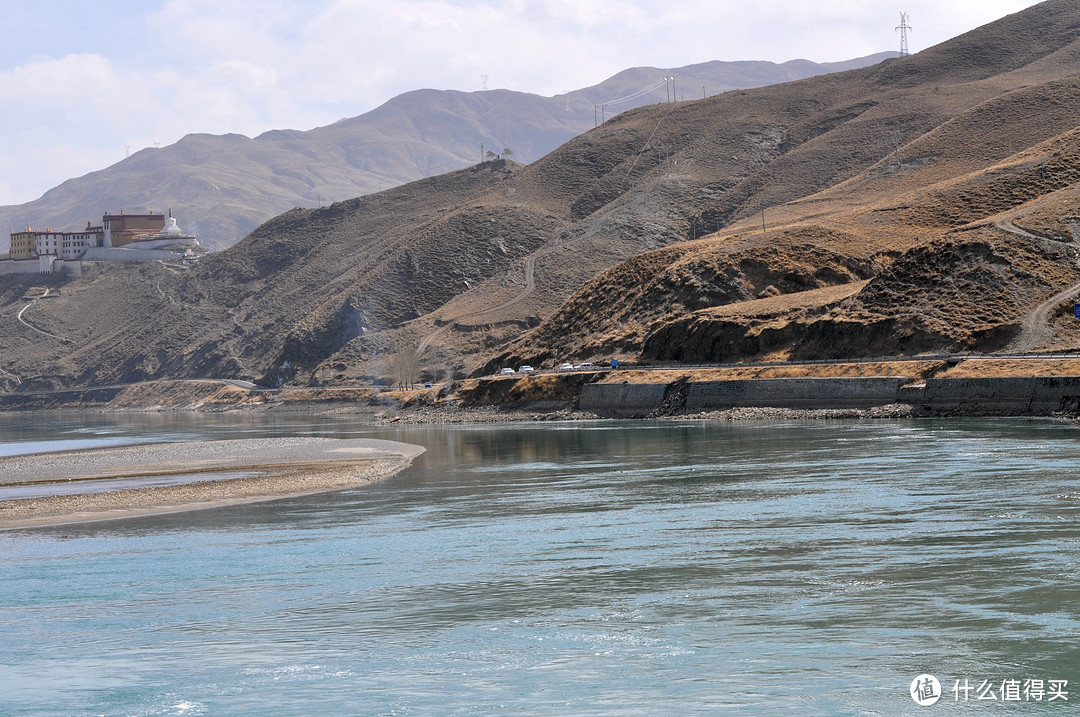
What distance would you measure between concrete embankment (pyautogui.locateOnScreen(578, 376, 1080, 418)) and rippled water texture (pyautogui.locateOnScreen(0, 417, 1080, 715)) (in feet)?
68.9

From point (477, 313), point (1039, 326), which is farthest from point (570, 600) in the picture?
point (477, 313)

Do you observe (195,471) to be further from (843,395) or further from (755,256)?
(755,256)

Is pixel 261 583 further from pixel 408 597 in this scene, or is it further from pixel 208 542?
pixel 208 542

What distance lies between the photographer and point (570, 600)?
75.1ft

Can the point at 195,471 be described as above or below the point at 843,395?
below

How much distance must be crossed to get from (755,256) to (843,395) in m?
40.3

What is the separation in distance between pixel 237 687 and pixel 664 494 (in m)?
21.5

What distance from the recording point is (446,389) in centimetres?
11181

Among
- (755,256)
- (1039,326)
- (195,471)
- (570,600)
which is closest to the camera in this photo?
(570,600)

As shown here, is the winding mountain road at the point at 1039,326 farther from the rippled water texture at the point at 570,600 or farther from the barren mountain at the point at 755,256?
the rippled water texture at the point at 570,600

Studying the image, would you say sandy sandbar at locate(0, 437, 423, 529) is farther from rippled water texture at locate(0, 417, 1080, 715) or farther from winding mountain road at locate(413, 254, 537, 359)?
winding mountain road at locate(413, 254, 537, 359)

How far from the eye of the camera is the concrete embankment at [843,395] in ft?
197

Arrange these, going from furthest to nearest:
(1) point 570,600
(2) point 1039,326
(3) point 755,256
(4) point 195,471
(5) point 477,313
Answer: (5) point 477,313, (3) point 755,256, (2) point 1039,326, (4) point 195,471, (1) point 570,600

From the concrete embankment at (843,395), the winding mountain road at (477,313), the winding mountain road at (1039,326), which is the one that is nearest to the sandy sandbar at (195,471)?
the concrete embankment at (843,395)
